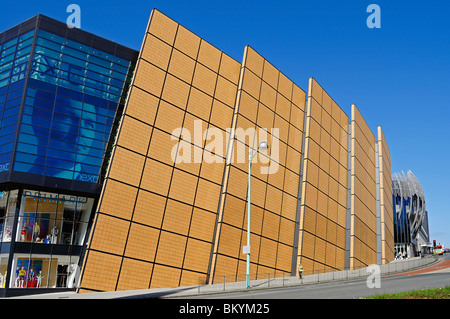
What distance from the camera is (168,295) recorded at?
2339cm

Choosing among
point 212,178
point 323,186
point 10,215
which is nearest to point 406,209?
point 323,186

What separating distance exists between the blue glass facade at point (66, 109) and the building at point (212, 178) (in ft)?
17.8

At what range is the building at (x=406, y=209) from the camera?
82062 mm

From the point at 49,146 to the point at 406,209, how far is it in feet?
248

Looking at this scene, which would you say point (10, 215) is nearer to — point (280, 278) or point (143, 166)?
point (143, 166)

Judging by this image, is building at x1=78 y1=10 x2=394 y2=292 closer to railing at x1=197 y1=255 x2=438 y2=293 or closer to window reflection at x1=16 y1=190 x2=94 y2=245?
railing at x1=197 y1=255 x2=438 y2=293

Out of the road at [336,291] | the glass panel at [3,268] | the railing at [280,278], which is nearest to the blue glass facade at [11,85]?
the glass panel at [3,268]

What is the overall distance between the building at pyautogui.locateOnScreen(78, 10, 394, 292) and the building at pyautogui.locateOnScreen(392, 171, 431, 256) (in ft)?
121

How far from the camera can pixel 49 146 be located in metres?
31.6

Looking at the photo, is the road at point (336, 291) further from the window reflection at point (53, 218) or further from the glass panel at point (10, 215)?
the glass panel at point (10, 215)
